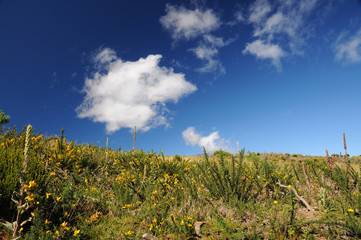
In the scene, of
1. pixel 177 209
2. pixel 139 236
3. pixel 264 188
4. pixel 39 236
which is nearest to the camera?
pixel 39 236

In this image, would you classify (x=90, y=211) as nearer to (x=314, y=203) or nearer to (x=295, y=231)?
(x=295, y=231)

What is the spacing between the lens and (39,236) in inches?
111

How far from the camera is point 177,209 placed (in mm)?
3967

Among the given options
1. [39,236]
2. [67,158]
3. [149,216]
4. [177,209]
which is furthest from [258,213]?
[67,158]

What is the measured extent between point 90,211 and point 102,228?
62cm

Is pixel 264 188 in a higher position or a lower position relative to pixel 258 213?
higher

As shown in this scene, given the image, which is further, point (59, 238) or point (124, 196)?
point (124, 196)

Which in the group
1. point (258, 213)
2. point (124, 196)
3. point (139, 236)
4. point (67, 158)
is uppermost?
point (67, 158)

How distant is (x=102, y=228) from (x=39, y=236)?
0.84m

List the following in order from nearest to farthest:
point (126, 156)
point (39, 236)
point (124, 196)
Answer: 1. point (39, 236)
2. point (124, 196)
3. point (126, 156)

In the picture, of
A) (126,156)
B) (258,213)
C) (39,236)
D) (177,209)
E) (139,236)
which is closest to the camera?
(39,236)

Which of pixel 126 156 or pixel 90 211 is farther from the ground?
pixel 126 156

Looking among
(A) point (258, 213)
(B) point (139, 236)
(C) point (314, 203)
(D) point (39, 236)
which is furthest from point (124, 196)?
(C) point (314, 203)

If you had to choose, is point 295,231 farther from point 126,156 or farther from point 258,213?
point 126,156
